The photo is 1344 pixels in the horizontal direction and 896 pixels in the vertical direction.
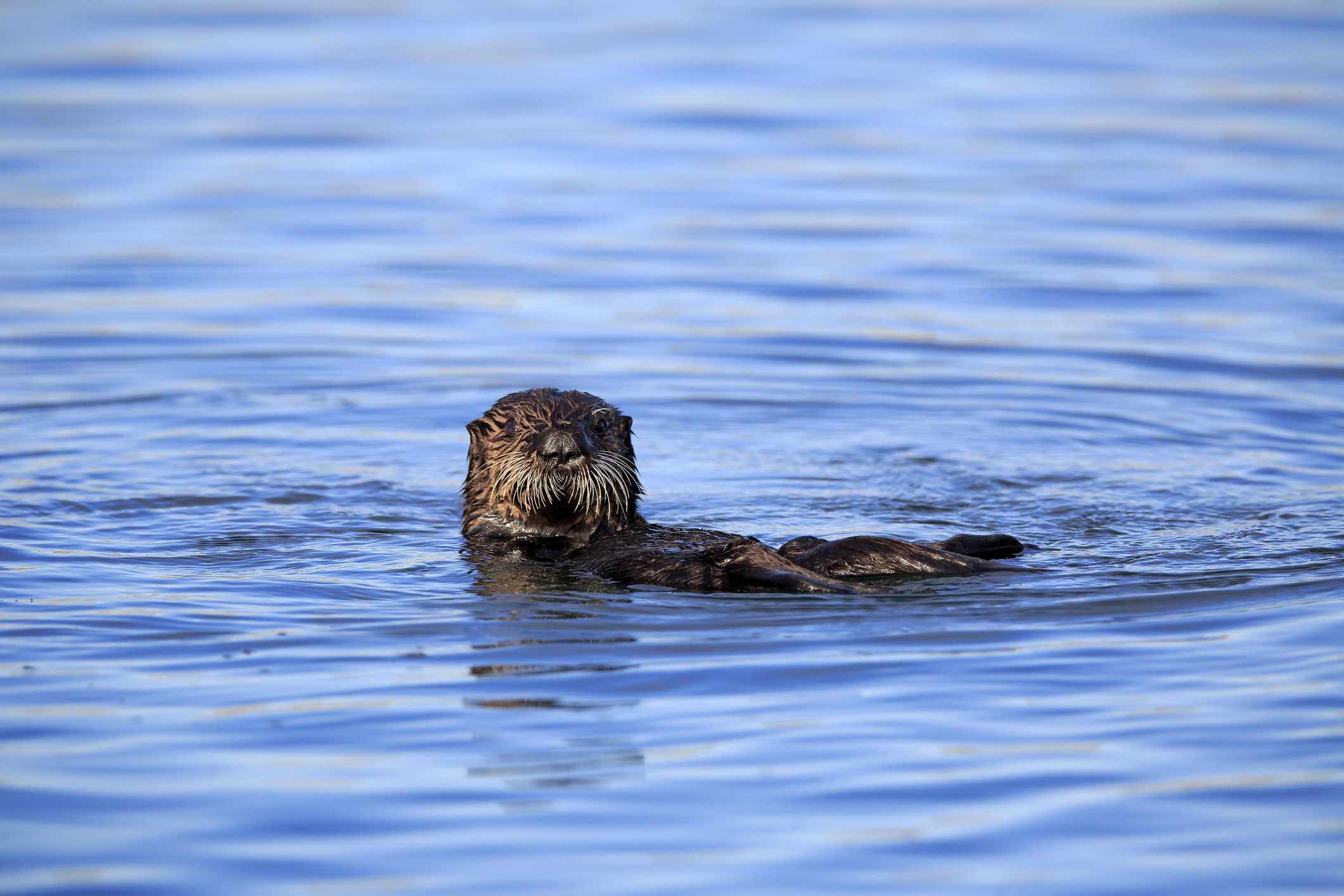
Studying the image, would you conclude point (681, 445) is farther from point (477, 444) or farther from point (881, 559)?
point (881, 559)

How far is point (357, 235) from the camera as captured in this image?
578 inches

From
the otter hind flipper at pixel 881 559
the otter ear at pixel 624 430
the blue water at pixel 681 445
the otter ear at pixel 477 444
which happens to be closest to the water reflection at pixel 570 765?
the blue water at pixel 681 445

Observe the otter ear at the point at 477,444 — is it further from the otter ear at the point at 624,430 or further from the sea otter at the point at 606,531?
the otter ear at the point at 624,430

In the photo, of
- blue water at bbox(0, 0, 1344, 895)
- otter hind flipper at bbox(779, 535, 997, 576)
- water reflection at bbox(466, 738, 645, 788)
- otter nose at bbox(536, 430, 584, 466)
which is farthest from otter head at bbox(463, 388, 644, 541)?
water reflection at bbox(466, 738, 645, 788)

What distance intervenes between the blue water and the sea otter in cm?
14

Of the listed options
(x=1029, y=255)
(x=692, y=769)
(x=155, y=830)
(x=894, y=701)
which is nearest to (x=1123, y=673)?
(x=894, y=701)

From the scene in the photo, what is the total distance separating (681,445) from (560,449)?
277 centimetres

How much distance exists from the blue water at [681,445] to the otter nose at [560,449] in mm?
435

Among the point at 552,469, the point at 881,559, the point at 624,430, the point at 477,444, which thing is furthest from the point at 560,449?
the point at 881,559

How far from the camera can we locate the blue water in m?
4.70

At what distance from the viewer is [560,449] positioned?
22.5 ft

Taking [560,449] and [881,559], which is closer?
[881,559]

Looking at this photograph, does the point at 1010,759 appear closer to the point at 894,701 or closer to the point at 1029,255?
the point at 894,701

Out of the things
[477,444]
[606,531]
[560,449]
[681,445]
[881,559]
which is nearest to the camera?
[881,559]
